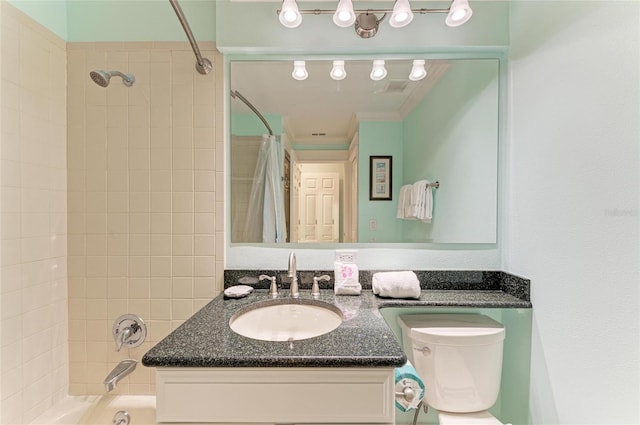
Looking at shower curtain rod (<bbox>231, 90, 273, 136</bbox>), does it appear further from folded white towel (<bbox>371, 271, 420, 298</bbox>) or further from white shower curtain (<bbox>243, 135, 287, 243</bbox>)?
folded white towel (<bbox>371, 271, 420, 298</bbox>)

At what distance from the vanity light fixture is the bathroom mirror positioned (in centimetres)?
21

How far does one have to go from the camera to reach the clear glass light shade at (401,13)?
1.17m

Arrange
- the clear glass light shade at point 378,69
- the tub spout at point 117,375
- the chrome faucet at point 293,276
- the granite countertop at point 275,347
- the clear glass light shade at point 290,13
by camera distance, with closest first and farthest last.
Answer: the granite countertop at point 275,347, the tub spout at point 117,375, the clear glass light shade at point 290,13, the chrome faucet at point 293,276, the clear glass light shade at point 378,69

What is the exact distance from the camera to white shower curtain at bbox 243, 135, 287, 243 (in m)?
1.48

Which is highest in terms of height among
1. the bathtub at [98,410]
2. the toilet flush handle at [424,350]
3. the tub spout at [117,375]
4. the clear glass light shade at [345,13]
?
the clear glass light shade at [345,13]

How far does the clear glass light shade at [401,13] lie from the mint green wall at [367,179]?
1.41 feet

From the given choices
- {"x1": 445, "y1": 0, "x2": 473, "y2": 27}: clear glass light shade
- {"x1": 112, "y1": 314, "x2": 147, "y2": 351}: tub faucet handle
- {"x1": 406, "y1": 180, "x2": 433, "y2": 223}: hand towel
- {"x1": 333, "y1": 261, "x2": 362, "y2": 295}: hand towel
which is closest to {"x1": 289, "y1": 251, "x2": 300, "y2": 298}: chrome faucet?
{"x1": 333, "y1": 261, "x2": 362, "y2": 295}: hand towel

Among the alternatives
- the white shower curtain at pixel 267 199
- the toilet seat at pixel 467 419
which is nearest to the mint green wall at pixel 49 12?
the white shower curtain at pixel 267 199

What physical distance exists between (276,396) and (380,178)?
1.05m

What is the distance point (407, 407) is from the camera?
0.93 metres

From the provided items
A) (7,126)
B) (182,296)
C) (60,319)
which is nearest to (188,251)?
(182,296)

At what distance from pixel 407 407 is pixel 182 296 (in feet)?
3.68

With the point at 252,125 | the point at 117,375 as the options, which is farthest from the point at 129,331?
the point at 252,125

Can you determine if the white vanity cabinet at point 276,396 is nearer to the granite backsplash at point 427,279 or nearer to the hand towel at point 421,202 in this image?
the granite backsplash at point 427,279
